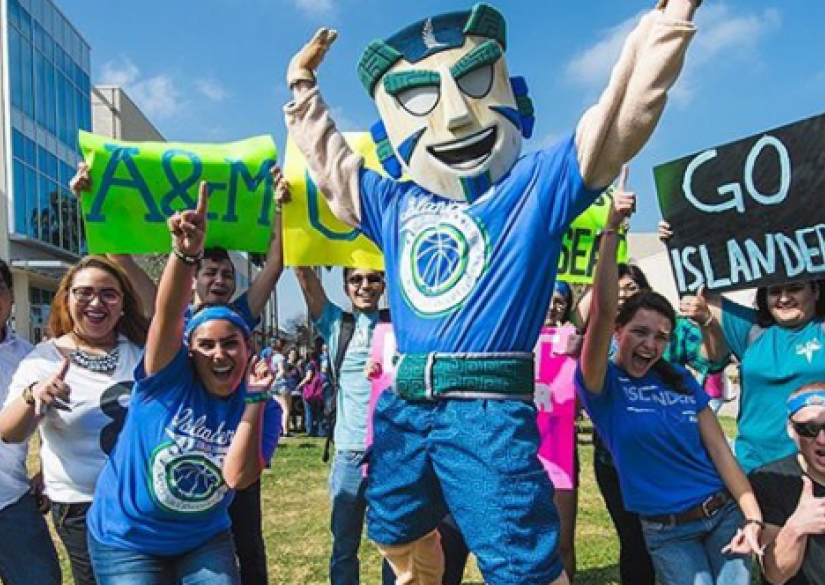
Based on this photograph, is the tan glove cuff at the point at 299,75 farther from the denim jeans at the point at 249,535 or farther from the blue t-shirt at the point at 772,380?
the blue t-shirt at the point at 772,380

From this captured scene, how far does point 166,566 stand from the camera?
2.74 meters

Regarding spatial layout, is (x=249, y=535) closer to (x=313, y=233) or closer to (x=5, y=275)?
(x=313, y=233)

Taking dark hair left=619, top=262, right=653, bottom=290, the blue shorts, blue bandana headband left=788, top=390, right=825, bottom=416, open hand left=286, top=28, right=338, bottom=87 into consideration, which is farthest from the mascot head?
dark hair left=619, top=262, right=653, bottom=290

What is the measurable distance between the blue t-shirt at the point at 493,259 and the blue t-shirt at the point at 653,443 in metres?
0.82

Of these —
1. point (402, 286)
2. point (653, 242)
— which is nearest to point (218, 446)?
point (402, 286)

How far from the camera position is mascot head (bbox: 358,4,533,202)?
242cm

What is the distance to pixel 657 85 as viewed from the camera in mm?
2113

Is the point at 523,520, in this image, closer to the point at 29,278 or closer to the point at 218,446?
the point at 218,446

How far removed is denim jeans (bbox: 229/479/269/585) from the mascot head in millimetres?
1961

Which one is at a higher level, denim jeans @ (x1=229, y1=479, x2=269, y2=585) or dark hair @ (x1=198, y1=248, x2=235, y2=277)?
dark hair @ (x1=198, y1=248, x2=235, y2=277)

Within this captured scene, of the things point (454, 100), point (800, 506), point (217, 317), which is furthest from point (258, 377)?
point (800, 506)

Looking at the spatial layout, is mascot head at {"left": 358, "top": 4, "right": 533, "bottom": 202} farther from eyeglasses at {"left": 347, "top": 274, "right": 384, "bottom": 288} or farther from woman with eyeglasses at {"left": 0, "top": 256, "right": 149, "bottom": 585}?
eyeglasses at {"left": 347, "top": 274, "right": 384, "bottom": 288}

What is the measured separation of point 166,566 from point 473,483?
1166 millimetres

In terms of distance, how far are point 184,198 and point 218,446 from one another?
176 cm
